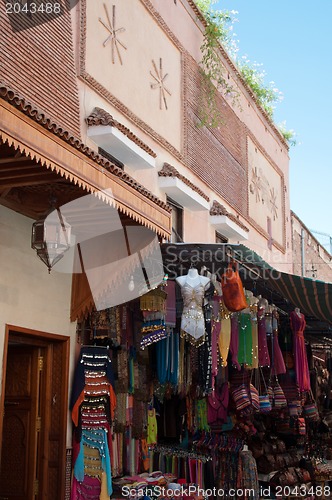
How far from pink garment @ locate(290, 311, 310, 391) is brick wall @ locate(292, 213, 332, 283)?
29.3 feet

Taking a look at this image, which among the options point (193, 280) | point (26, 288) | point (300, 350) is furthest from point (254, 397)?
point (26, 288)

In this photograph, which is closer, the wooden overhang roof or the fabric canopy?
the wooden overhang roof

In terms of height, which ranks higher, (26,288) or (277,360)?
(26,288)

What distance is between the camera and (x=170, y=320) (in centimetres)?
795

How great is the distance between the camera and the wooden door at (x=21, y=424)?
6980mm

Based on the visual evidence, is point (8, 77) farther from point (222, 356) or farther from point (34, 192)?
point (222, 356)

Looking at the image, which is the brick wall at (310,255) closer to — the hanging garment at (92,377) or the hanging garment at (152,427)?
the hanging garment at (152,427)

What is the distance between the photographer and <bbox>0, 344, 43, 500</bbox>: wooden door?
22.9ft

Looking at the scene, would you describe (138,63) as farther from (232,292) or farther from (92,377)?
(92,377)

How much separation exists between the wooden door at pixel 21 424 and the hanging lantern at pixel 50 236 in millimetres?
1587

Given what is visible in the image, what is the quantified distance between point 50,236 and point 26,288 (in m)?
0.89

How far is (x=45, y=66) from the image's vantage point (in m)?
7.63

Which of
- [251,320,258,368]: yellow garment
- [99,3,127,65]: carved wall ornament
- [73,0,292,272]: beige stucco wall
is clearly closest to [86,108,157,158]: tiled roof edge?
[73,0,292,272]: beige stucco wall

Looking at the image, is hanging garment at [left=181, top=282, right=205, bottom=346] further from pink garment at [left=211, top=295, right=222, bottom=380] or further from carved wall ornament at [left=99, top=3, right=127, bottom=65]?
carved wall ornament at [left=99, top=3, right=127, bottom=65]
